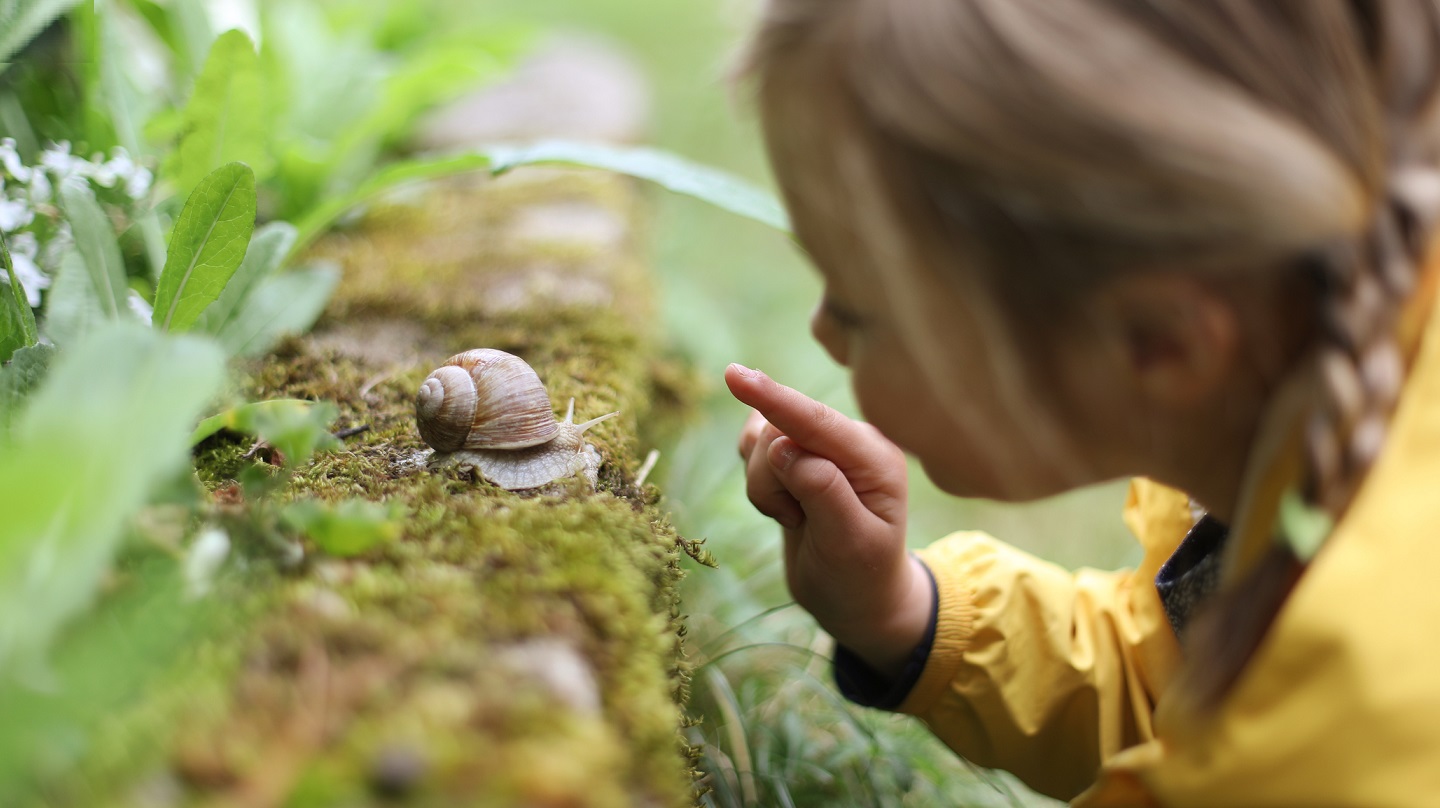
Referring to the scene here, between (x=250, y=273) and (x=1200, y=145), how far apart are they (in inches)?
53.4

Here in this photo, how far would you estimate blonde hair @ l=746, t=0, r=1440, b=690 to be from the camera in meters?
0.89

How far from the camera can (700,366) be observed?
9.85 feet

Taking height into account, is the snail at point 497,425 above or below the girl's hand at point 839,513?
above

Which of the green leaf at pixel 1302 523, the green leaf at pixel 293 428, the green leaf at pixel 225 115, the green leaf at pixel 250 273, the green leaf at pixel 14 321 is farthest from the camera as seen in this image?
the green leaf at pixel 225 115

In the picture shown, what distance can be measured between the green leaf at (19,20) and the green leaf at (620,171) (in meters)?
0.52

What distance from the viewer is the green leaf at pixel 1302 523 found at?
2.86ft

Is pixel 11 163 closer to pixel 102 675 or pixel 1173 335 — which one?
pixel 102 675

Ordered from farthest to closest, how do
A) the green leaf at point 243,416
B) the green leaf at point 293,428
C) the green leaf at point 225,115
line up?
1. the green leaf at point 225,115
2. the green leaf at point 243,416
3. the green leaf at point 293,428

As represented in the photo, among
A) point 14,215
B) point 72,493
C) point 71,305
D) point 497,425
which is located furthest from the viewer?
point 14,215

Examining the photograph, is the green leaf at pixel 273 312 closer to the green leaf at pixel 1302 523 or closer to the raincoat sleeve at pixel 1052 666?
the raincoat sleeve at pixel 1052 666

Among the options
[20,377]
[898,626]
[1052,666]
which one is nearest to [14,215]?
[20,377]

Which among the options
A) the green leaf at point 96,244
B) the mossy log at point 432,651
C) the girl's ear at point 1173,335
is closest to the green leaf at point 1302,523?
the girl's ear at point 1173,335

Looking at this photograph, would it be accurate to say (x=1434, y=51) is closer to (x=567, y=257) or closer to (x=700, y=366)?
(x=567, y=257)

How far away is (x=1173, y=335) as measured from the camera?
997 mm
